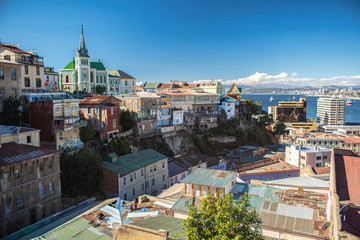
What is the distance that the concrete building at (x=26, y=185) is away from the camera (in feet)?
66.8

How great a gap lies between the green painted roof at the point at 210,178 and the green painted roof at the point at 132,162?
8389 mm

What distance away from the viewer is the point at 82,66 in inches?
2185

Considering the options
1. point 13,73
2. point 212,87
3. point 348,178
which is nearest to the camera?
point 348,178

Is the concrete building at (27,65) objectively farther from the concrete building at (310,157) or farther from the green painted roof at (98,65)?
the concrete building at (310,157)

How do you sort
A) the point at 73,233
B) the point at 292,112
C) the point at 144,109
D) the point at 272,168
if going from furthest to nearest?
the point at 292,112 < the point at 144,109 < the point at 272,168 < the point at 73,233

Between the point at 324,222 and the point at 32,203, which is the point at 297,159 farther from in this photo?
the point at 32,203

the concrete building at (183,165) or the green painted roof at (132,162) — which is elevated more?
the green painted roof at (132,162)

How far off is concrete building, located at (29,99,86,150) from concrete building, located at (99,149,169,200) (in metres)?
5.27

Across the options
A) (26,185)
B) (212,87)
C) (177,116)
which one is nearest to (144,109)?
(177,116)

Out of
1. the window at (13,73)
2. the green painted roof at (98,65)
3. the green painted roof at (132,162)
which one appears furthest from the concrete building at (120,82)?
the green painted roof at (132,162)

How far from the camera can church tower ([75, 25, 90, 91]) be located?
55.1 m

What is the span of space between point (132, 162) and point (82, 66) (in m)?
31.5

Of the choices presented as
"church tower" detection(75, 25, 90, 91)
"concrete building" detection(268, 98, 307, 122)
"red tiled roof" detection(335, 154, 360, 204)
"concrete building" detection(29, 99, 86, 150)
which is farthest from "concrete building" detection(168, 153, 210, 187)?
"concrete building" detection(268, 98, 307, 122)

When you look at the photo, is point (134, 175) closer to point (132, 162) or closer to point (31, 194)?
point (132, 162)
